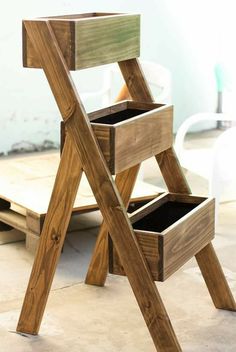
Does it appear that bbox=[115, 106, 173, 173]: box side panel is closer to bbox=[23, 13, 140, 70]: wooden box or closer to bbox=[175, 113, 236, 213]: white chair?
bbox=[23, 13, 140, 70]: wooden box

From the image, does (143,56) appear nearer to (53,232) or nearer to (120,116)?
(120,116)

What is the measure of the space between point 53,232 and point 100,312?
0.54 metres

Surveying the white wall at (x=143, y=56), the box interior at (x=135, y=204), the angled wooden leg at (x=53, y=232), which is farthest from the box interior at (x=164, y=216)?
the white wall at (x=143, y=56)

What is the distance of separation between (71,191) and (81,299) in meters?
0.72

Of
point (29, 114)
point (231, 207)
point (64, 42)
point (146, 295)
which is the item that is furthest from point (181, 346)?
point (29, 114)

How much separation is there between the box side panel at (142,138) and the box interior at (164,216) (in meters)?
0.27

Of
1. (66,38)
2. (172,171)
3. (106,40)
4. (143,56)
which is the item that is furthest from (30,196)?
(143,56)

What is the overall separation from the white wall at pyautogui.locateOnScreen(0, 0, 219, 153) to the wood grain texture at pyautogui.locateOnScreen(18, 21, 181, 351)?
392 centimetres

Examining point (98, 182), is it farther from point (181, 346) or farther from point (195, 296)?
point (195, 296)

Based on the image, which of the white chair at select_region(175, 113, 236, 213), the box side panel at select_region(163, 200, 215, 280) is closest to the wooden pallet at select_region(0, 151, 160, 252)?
the white chair at select_region(175, 113, 236, 213)

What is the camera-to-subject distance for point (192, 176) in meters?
5.87

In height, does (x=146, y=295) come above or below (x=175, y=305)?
above

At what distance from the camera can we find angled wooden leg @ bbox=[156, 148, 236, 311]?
10.8 ft

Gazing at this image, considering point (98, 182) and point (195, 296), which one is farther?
point (195, 296)
